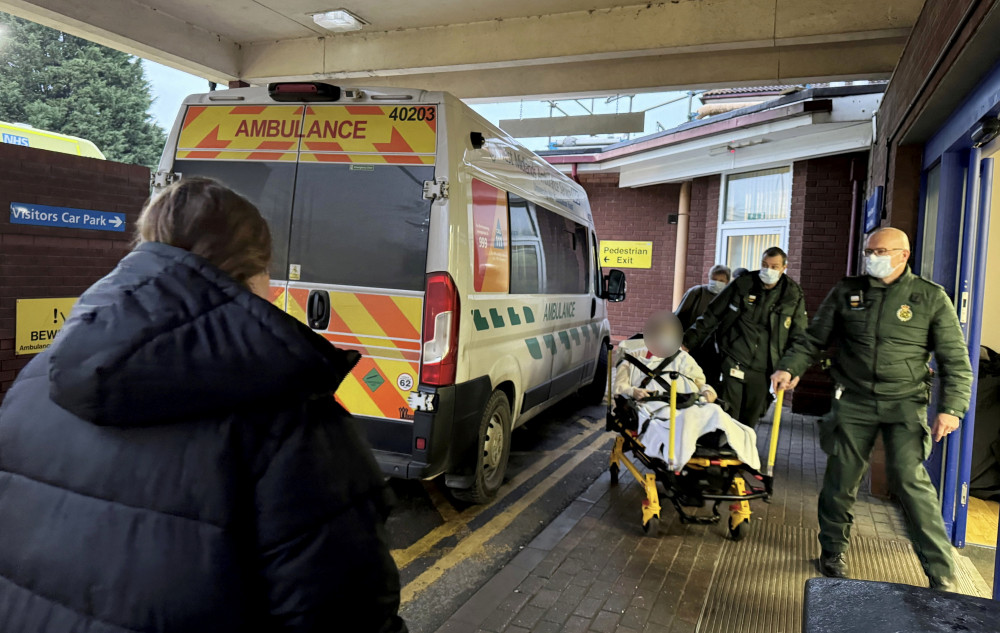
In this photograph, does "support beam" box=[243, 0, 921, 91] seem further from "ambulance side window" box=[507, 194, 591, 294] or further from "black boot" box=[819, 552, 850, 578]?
"black boot" box=[819, 552, 850, 578]

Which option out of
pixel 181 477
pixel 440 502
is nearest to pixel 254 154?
pixel 440 502

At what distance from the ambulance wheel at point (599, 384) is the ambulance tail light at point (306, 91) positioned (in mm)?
5565

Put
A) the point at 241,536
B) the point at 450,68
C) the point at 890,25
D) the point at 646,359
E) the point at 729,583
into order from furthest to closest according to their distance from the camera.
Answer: the point at 450,68
the point at 890,25
the point at 646,359
the point at 729,583
the point at 241,536

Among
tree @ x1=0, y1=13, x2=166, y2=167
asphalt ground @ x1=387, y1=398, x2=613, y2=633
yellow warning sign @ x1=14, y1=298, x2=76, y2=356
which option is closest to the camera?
asphalt ground @ x1=387, y1=398, x2=613, y2=633

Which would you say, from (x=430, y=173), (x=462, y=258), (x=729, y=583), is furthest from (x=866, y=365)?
(x=430, y=173)

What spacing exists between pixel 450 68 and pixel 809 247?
5508 mm

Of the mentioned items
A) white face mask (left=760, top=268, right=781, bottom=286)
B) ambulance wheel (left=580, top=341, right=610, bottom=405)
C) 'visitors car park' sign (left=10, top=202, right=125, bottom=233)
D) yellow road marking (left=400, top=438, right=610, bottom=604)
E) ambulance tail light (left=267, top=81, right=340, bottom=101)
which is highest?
ambulance tail light (left=267, top=81, right=340, bottom=101)

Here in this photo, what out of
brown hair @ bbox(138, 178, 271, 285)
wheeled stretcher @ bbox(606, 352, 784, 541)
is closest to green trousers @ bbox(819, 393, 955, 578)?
wheeled stretcher @ bbox(606, 352, 784, 541)

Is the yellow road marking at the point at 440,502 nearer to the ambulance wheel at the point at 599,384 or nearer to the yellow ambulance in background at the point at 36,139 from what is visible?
the ambulance wheel at the point at 599,384

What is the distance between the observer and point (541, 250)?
6207 mm

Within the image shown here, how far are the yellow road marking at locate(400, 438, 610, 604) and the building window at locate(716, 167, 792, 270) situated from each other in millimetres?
5834

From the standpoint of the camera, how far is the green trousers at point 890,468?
4.01 metres

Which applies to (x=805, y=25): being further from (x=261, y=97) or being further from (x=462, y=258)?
(x=261, y=97)

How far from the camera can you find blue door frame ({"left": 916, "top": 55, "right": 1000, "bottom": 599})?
4602mm
